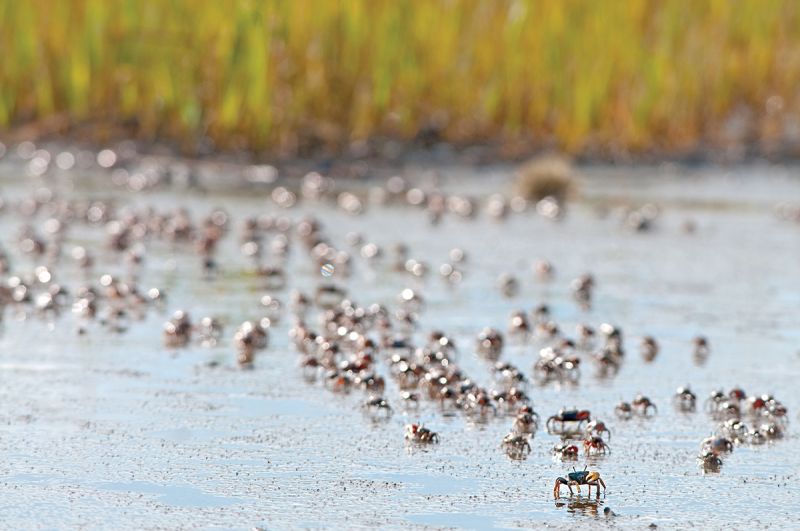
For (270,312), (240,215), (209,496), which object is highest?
(240,215)

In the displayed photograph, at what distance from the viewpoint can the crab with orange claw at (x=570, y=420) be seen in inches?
286

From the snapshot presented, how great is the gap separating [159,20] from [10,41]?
186cm

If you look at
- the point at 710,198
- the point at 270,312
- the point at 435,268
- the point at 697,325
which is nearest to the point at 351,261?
the point at 435,268

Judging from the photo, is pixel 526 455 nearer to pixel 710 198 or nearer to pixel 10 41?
pixel 710 198

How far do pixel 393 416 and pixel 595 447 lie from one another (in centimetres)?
117

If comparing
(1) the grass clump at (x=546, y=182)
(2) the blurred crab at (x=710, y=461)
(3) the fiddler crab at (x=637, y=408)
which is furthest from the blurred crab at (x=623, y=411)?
(1) the grass clump at (x=546, y=182)

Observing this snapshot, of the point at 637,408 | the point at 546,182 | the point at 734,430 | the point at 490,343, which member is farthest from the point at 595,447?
the point at 546,182

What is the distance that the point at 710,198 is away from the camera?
1744 centimetres

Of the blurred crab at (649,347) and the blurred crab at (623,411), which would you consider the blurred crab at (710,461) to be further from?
the blurred crab at (649,347)

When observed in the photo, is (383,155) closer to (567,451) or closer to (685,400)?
(685,400)

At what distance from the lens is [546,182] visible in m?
16.7

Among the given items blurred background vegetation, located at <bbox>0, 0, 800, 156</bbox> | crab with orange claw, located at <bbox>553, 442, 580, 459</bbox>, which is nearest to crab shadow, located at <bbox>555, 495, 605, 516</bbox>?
crab with orange claw, located at <bbox>553, 442, 580, 459</bbox>

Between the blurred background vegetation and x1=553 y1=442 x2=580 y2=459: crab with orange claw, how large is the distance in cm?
1118

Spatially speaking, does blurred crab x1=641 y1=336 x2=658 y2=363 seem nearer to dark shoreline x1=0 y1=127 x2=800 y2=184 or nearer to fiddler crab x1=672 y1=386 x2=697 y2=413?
fiddler crab x1=672 y1=386 x2=697 y2=413
